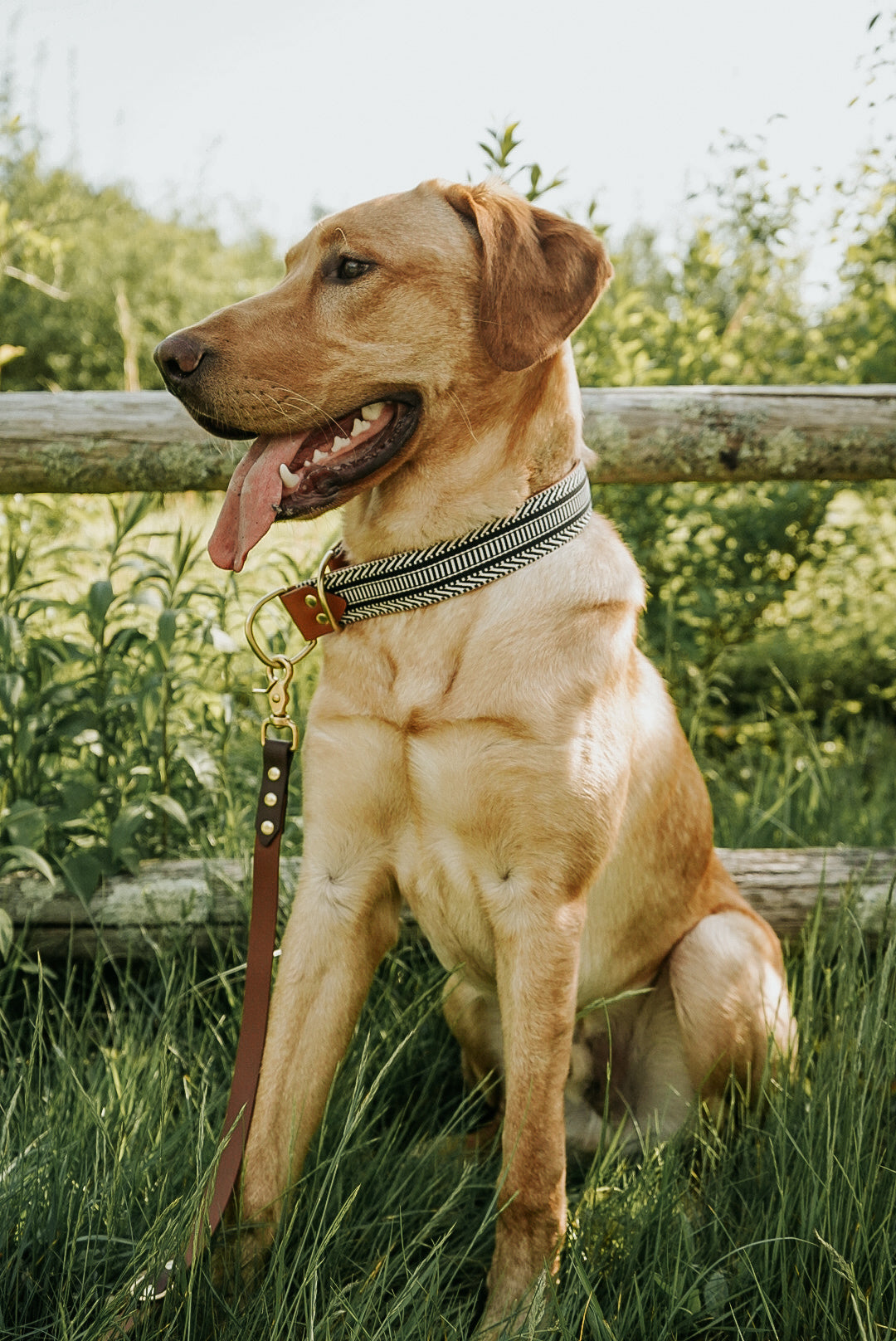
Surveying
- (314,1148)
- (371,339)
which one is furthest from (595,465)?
(314,1148)

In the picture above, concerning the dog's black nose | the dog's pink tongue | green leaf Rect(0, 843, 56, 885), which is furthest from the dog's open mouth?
green leaf Rect(0, 843, 56, 885)

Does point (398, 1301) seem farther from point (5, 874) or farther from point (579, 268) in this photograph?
point (579, 268)

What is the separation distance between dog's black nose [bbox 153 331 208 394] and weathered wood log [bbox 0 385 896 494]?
66 cm

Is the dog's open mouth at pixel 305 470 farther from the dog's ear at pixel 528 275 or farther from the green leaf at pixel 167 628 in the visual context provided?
the green leaf at pixel 167 628

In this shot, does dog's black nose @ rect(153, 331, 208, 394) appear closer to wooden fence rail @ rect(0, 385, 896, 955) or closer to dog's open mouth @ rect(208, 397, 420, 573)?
dog's open mouth @ rect(208, 397, 420, 573)

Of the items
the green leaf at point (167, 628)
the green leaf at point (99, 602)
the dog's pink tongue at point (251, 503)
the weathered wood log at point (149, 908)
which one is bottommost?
the weathered wood log at point (149, 908)

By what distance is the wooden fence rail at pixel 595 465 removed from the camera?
2.39m

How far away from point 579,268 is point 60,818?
5.54 feet

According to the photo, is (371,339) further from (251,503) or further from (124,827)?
(124,827)

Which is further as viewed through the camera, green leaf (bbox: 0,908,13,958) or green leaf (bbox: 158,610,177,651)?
green leaf (bbox: 158,610,177,651)

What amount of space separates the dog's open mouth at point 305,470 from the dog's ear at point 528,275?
21 cm

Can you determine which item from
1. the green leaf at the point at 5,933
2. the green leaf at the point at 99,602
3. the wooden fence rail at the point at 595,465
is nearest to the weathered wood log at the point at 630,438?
the wooden fence rail at the point at 595,465

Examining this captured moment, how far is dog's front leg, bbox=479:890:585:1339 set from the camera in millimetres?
1643

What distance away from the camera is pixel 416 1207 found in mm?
1798
